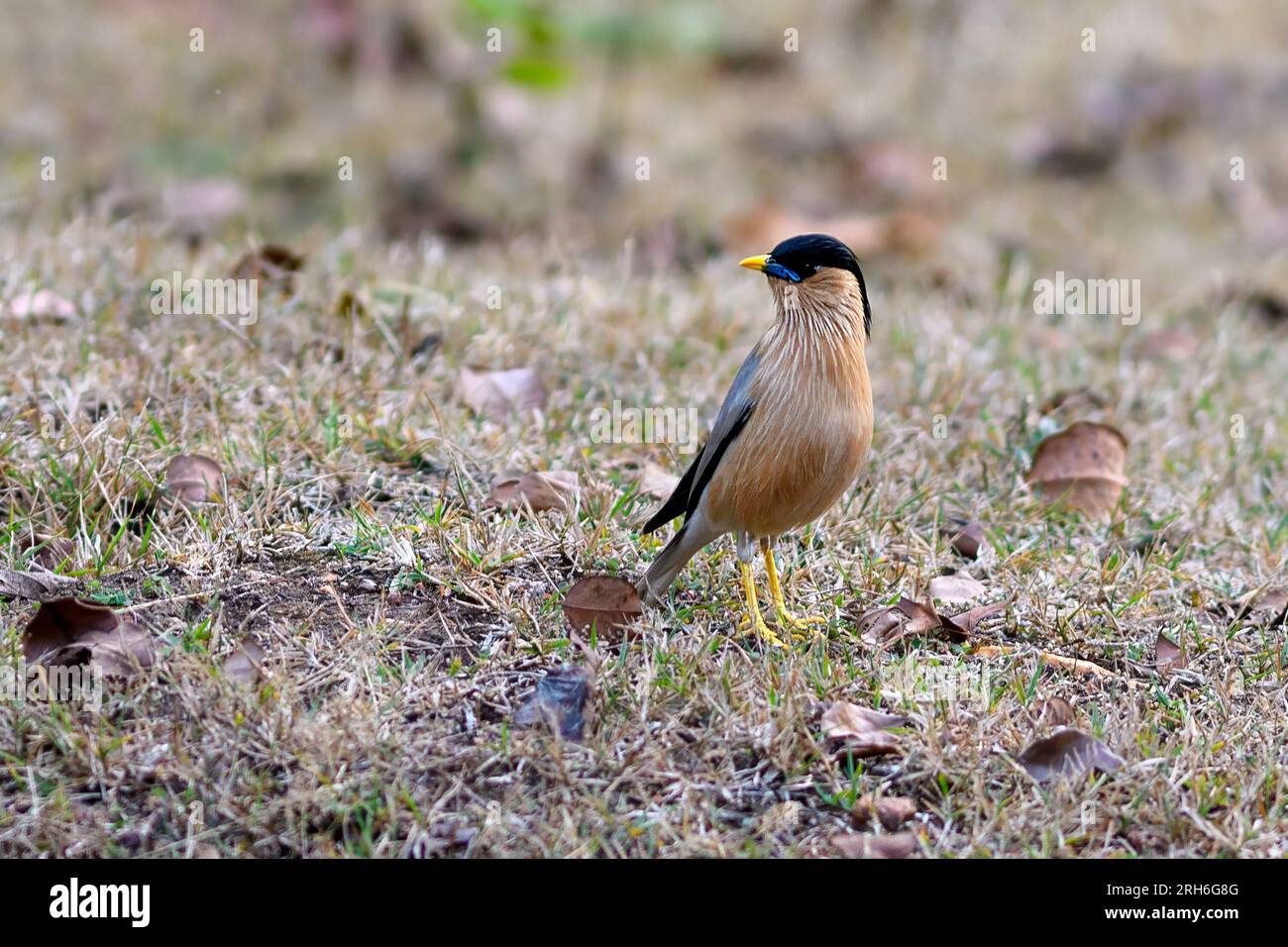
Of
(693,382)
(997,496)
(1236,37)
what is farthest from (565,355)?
(1236,37)

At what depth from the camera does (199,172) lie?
24.0 ft

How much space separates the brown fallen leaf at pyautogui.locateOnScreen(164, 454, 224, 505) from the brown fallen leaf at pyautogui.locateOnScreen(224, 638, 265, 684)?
2.47 ft

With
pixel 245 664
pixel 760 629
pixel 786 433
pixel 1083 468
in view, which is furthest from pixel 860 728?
pixel 1083 468

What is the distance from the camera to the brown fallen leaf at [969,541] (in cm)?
411

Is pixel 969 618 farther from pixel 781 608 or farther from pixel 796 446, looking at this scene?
pixel 796 446

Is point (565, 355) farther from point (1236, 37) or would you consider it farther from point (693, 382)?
point (1236, 37)

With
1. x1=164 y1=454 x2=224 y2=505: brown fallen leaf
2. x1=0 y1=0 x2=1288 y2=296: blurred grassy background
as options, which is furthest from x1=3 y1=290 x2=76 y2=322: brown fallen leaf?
x1=0 y1=0 x2=1288 y2=296: blurred grassy background

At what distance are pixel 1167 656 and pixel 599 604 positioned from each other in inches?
58.3

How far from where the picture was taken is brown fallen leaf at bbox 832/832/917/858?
2.87 meters

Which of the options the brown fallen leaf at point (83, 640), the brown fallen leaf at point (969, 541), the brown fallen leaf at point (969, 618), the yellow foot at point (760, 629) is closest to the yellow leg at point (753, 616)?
the yellow foot at point (760, 629)

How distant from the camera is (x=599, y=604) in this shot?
3469 mm

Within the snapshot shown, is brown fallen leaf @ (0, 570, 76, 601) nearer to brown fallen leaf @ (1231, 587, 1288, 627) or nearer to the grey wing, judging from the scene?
the grey wing

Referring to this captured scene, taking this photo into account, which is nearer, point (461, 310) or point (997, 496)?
point (997, 496)

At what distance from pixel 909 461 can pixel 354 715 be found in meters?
2.22
